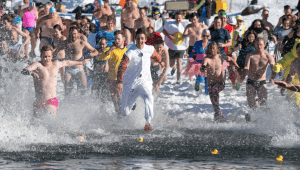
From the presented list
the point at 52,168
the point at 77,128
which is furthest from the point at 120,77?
the point at 52,168

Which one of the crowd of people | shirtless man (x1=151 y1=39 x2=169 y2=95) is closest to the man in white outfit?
the crowd of people

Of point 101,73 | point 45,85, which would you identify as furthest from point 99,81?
point 45,85

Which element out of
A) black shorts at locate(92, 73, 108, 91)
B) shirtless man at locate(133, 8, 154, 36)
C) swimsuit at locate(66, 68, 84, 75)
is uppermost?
shirtless man at locate(133, 8, 154, 36)

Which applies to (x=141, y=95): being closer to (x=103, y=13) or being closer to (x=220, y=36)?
(x=220, y=36)

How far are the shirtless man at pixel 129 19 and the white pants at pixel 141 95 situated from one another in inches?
154

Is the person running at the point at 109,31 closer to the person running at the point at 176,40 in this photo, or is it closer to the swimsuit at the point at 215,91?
the person running at the point at 176,40

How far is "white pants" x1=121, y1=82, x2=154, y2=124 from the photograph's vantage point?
25.8 ft

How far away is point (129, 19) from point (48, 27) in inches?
73.9

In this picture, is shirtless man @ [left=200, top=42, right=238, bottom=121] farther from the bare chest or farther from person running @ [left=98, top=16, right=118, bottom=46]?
the bare chest

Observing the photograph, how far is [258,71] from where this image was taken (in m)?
8.95

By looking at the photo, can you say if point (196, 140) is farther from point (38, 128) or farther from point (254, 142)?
point (38, 128)

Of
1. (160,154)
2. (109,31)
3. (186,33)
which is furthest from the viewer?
(186,33)

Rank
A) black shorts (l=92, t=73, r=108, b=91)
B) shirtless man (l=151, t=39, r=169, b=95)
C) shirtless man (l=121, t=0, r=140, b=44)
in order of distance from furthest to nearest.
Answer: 1. shirtless man (l=121, t=0, r=140, b=44)
2. black shorts (l=92, t=73, r=108, b=91)
3. shirtless man (l=151, t=39, r=169, b=95)

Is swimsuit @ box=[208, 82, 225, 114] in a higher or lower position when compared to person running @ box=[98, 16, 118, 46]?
lower
